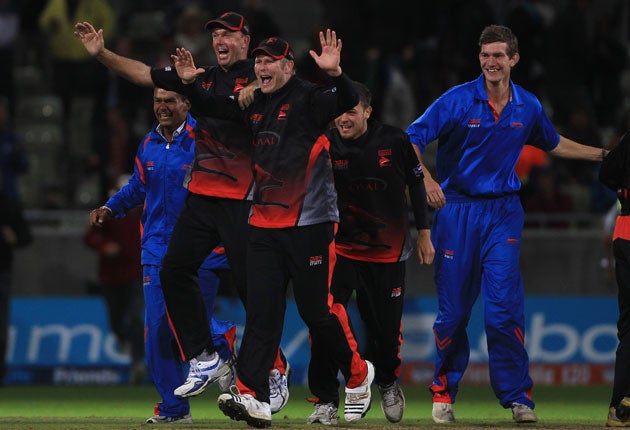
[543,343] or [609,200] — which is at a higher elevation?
[609,200]

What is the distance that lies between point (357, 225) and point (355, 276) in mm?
414

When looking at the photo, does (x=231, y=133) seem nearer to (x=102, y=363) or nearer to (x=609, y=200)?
(x=102, y=363)

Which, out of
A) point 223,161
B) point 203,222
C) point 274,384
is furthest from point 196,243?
point 274,384

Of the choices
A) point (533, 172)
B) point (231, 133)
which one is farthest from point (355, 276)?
point (533, 172)

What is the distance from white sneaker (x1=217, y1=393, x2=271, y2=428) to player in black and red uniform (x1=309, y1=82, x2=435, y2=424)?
1.80 meters

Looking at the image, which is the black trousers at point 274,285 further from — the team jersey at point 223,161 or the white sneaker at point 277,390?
the white sneaker at point 277,390

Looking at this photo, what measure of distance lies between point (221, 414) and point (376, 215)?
2.62 m

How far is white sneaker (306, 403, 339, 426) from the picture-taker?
1145 centimetres

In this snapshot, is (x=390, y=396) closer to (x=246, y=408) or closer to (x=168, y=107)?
(x=246, y=408)

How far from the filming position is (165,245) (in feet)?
38.6

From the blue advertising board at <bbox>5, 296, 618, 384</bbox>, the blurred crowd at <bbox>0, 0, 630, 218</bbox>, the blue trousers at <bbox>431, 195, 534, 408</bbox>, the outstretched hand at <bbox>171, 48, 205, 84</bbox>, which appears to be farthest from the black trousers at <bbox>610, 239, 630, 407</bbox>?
the blurred crowd at <bbox>0, 0, 630, 218</bbox>

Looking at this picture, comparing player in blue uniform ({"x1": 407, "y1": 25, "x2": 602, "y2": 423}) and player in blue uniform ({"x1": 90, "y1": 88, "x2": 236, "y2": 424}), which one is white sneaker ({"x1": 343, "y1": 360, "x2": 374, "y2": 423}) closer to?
player in blue uniform ({"x1": 407, "y1": 25, "x2": 602, "y2": 423})

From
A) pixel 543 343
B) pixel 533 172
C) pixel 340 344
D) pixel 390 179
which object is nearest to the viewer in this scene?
pixel 340 344

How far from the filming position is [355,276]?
11969mm
